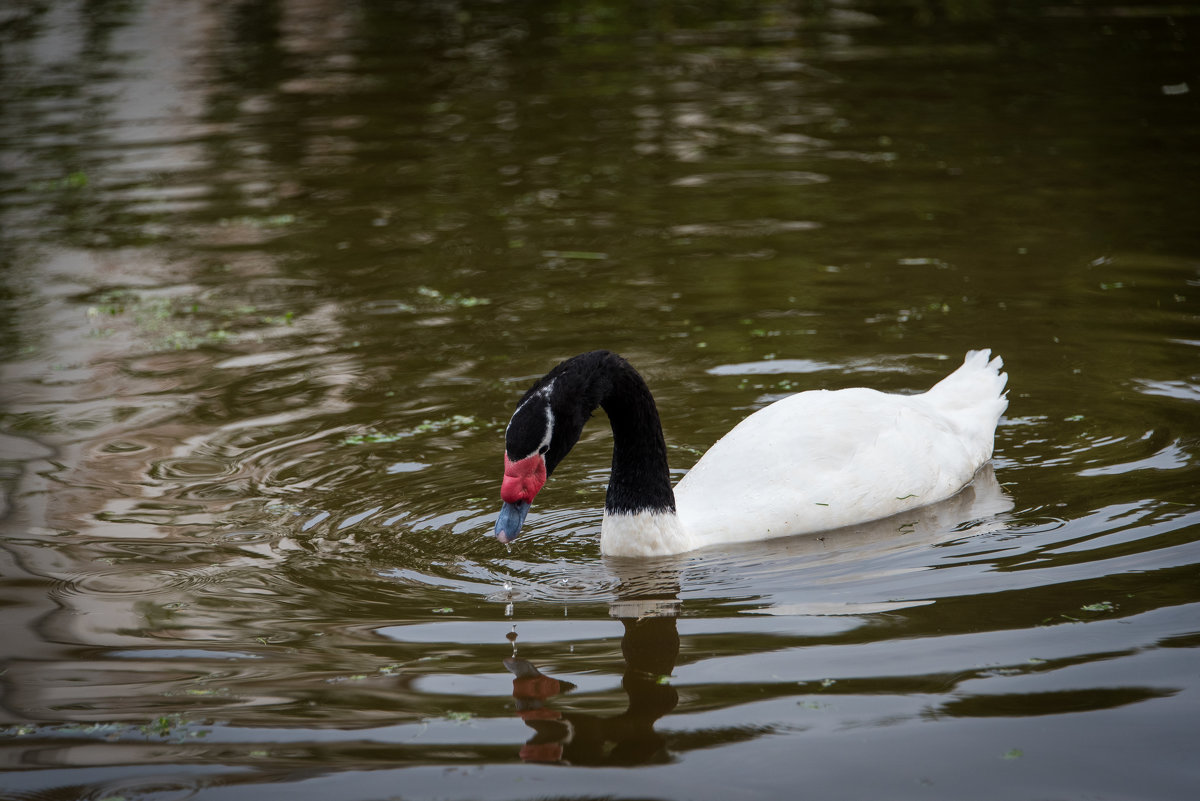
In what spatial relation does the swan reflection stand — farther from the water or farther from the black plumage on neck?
the black plumage on neck

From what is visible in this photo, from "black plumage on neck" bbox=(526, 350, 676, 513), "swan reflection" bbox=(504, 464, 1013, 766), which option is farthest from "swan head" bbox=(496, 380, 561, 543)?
"swan reflection" bbox=(504, 464, 1013, 766)

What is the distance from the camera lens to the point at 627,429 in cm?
723

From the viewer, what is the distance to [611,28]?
2720cm

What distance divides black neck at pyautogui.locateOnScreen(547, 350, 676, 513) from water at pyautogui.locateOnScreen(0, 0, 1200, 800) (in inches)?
14.4

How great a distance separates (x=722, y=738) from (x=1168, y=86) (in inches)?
644

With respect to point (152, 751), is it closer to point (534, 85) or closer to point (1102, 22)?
point (534, 85)

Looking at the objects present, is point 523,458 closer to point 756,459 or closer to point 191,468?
point 756,459

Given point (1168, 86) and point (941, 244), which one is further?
point (1168, 86)

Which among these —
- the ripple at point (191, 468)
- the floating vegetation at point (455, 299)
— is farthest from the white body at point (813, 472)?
the floating vegetation at point (455, 299)

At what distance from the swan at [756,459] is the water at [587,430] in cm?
17

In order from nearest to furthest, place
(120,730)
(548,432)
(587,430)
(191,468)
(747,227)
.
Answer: (120,730), (548,432), (191,468), (587,430), (747,227)

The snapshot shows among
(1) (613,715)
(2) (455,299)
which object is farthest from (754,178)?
(1) (613,715)

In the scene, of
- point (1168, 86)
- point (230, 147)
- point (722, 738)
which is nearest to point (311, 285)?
point (230, 147)

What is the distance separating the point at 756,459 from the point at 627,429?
2.80ft
